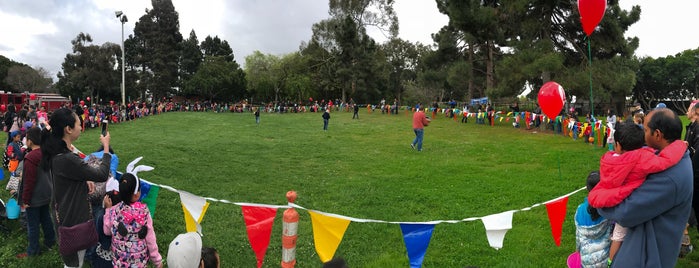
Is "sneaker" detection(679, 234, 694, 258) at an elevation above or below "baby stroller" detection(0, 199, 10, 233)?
above

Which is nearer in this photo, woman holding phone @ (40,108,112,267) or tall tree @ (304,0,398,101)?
woman holding phone @ (40,108,112,267)

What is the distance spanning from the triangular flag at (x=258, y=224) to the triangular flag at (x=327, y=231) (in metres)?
0.48

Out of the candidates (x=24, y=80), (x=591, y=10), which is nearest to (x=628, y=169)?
(x=591, y=10)

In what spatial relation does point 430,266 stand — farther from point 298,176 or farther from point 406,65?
point 406,65

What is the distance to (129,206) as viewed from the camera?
11.8 feet

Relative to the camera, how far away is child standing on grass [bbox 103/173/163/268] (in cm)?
355

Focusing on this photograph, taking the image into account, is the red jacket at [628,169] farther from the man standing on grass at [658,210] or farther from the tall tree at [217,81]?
the tall tree at [217,81]

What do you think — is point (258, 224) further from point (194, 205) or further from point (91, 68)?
point (91, 68)

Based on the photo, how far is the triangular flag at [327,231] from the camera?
12.7 ft

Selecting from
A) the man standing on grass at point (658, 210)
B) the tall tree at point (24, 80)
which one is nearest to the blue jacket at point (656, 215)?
the man standing on grass at point (658, 210)

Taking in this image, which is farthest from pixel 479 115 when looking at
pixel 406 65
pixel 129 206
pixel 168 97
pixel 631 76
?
pixel 168 97

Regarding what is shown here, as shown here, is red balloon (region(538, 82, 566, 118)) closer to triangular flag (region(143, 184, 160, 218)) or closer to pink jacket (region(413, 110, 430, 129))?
pink jacket (region(413, 110, 430, 129))

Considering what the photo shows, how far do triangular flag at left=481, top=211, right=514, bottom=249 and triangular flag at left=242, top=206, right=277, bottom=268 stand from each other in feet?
6.84

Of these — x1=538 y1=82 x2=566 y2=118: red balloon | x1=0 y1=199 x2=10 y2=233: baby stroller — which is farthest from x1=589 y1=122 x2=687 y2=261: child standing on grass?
x1=538 y1=82 x2=566 y2=118: red balloon
